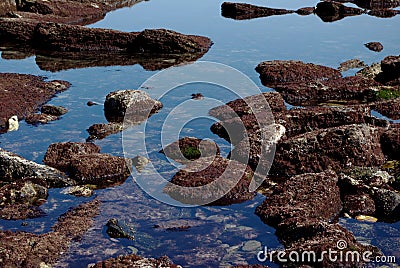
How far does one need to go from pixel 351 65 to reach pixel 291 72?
3294mm

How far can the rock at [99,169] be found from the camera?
14305 mm

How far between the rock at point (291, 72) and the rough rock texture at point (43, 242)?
11.5 m

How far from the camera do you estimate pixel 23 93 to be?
20703 mm

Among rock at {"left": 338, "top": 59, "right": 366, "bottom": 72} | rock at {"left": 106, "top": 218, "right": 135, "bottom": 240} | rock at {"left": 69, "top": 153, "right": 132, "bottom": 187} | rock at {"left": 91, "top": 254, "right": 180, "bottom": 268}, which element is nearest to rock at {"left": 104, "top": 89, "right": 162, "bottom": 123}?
rock at {"left": 69, "top": 153, "right": 132, "bottom": 187}

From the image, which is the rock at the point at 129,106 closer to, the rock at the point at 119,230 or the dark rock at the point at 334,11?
the rock at the point at 119,230

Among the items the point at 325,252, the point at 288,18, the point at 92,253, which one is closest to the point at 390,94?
the point at 325,252

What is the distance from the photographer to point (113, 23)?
34250 mm

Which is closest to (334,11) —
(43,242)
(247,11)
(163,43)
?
(247,11)

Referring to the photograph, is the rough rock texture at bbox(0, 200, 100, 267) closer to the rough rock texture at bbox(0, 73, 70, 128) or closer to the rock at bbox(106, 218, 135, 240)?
the rock at bbox(106, 218, 135, 240)

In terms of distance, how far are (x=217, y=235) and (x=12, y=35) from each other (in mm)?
20581

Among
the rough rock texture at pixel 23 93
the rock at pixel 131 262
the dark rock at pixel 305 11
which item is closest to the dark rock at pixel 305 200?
the rock at pixel 131 262

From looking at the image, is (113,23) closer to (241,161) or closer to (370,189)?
(241,161)

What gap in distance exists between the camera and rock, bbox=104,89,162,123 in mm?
18719

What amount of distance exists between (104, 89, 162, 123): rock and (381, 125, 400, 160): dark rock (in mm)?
7052
